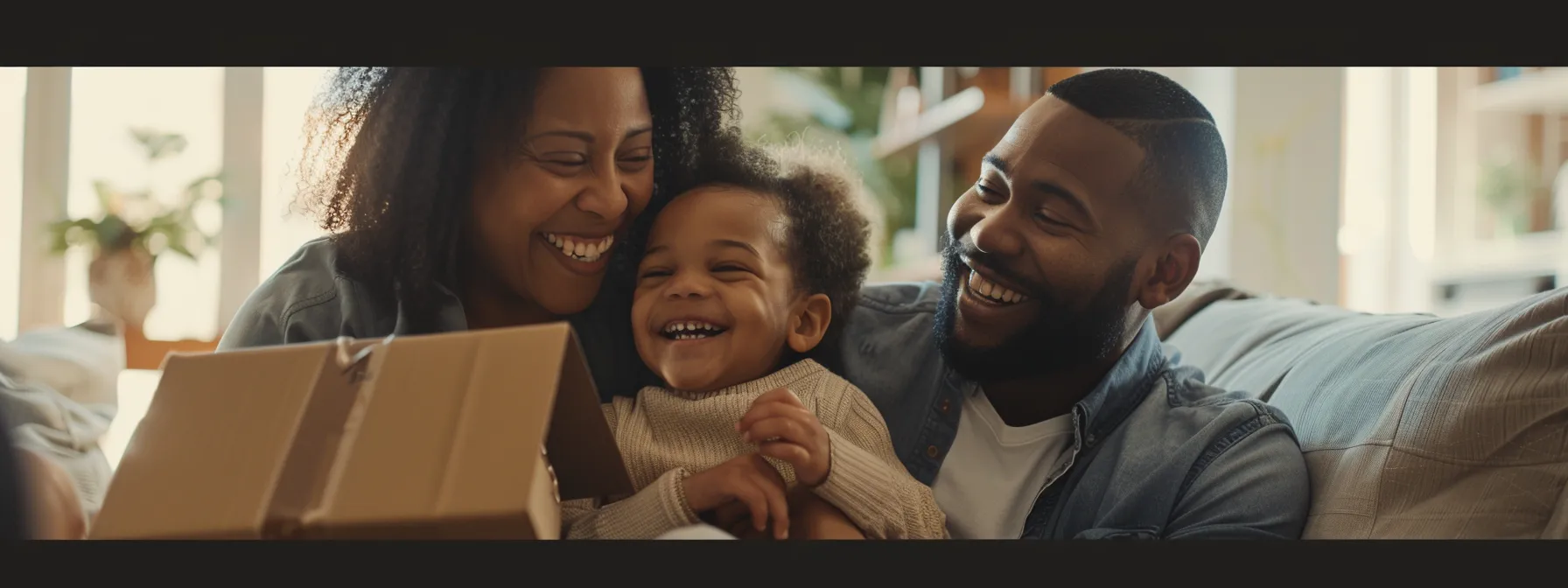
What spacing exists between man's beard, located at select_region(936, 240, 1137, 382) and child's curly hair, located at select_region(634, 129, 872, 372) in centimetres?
13

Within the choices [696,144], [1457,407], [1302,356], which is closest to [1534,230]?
[1302,356]

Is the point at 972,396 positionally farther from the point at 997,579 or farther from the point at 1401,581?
the point at 1401,581

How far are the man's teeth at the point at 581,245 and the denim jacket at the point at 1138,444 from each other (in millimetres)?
309

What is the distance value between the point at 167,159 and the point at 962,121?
6.81 ft

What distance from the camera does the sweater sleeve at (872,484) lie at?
1104 mm

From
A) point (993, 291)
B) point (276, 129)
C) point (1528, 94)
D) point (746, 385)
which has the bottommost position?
point (746, 385)

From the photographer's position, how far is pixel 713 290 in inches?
46.2

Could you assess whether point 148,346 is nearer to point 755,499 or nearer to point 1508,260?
point 755,499

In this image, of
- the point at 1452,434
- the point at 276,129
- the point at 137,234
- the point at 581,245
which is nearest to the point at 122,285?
the point at 137,234

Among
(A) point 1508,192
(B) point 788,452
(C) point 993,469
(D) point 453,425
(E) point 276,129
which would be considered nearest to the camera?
(D) point 453,425

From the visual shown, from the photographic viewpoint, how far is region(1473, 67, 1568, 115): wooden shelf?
10.4 ft

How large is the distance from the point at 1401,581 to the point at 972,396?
18.5 inches

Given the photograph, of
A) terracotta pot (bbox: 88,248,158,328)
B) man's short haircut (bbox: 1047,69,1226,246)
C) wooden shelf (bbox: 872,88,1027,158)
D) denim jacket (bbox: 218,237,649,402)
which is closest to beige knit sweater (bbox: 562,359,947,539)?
denim jacket (bbox: 218,237,649,402)

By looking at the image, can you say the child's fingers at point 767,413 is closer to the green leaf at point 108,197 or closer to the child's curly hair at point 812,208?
the child's curly hair at point 812,208
